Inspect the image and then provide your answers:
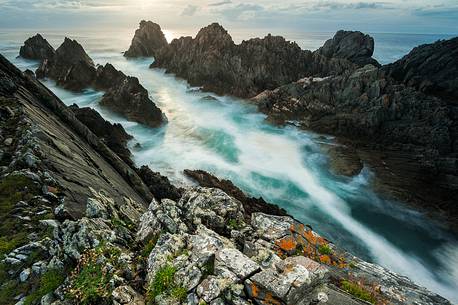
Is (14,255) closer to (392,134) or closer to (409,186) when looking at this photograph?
(409,186)

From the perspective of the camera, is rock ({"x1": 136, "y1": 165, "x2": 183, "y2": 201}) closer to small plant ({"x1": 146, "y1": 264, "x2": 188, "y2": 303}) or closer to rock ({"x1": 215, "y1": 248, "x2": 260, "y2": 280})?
small plant ({"x1": 146, "y1": 264, "x2": 188, "y2": 303})

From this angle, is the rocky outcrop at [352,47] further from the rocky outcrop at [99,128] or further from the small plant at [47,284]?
the small plant at [47,284]

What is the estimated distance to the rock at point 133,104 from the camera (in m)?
61.1

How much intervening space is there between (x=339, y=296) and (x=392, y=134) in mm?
48667

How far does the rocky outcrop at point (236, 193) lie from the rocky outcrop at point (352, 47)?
222 ft

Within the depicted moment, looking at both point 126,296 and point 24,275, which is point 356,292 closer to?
point 126,296

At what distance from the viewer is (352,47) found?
311ft

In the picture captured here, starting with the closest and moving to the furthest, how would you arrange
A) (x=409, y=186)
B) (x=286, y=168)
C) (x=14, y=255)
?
(x=14, y=255)
(x=409, y=186)
(x=286, y=168)

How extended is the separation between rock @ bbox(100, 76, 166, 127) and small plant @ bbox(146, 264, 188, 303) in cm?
5283

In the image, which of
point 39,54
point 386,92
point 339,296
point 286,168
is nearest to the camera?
point 339,296

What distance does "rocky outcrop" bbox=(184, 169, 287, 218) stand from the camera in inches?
1444

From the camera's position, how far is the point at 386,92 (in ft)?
184

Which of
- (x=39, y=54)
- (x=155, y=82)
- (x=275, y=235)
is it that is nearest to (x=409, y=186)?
(x=275, y=235)

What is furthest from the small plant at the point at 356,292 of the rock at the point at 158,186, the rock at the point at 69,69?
the rock at the point at 69,69
